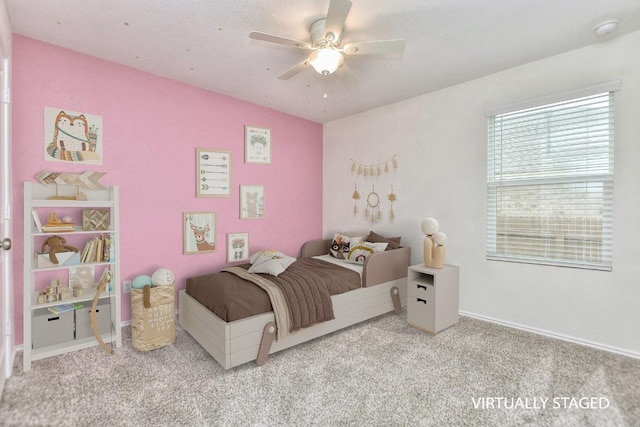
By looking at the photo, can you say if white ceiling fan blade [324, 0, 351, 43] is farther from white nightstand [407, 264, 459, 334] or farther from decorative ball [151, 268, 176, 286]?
decorative ball [151, 268, 176, 286]

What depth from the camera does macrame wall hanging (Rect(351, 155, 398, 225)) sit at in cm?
388

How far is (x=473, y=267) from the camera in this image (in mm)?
3188

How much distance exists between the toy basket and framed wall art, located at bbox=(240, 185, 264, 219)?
1.40 meters

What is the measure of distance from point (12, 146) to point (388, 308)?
3.50 metres

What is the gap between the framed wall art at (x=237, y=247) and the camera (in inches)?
144

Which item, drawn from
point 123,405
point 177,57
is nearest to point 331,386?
point 123,405

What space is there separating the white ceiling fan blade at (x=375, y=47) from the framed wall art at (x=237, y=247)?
242 centimetres

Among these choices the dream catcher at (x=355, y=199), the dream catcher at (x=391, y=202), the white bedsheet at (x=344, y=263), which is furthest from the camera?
the dream catcher at (x=355, y=199)

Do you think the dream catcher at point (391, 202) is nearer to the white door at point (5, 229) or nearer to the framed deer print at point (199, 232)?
the framed deer print at point (199, 232)

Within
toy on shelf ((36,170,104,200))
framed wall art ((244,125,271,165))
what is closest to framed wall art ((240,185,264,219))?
framed wall art ((244,125,271,165))

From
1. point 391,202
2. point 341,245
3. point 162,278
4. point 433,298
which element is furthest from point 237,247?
point 433,298

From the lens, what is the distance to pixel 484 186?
3.10 m

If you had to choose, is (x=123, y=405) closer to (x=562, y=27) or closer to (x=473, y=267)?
(x=473, y=267)

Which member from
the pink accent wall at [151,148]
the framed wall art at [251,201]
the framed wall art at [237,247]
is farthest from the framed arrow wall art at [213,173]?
the framed wall art at [237,247]
